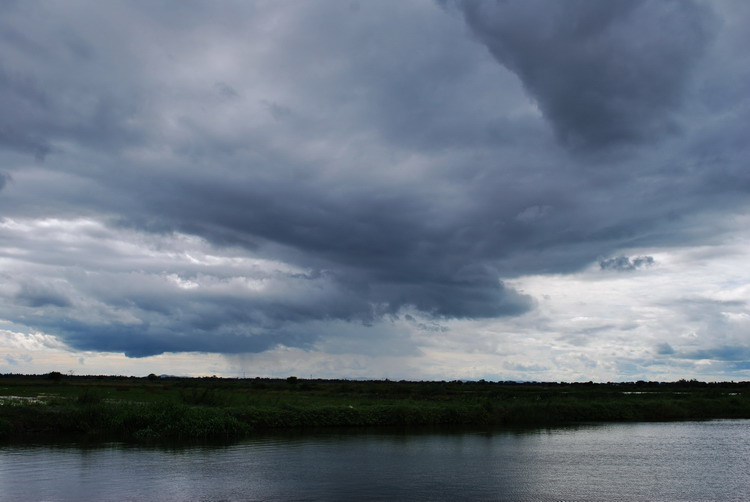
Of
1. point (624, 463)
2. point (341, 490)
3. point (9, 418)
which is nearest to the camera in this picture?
point (341, 490)

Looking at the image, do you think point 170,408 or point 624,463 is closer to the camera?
point 624,463

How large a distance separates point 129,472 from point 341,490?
504 inches

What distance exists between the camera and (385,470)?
114ft

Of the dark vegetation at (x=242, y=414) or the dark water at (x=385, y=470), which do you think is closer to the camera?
the dark water at (x=385, y=470)

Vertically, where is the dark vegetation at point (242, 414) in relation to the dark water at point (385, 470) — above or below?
above

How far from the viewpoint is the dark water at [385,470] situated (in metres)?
28.4

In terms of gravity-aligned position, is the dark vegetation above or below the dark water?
above

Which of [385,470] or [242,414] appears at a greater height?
[242,414]

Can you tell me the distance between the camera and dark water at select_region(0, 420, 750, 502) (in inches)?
1118

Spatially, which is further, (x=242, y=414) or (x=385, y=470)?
(x=242, y=414)

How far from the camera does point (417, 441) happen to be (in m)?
50.2

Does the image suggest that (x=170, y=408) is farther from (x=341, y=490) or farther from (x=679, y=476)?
(x=679, y=476)

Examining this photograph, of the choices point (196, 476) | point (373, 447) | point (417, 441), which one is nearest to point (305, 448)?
point (373, 447)

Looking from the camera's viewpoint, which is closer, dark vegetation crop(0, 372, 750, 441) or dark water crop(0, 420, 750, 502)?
dark water crop(0, 420, 750, 502)
